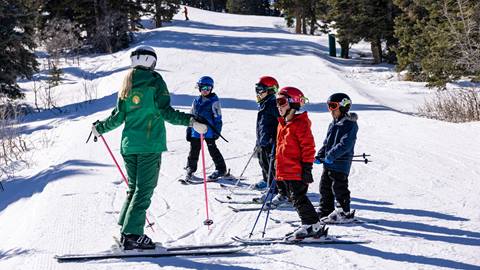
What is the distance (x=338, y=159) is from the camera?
6.17 m

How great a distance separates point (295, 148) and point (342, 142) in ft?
2.83

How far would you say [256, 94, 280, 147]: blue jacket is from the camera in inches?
278

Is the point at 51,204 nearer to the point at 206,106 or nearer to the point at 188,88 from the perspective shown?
the point at 206,106

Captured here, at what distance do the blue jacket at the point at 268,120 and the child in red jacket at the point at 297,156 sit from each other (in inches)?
58.2

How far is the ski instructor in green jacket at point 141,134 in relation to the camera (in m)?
5.23

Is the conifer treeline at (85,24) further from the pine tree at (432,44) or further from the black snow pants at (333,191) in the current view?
the black snow pants at (333,191)

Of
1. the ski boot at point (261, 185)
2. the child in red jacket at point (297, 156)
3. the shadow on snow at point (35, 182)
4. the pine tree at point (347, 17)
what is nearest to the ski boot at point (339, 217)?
the child in red jacket at point (297, 156)

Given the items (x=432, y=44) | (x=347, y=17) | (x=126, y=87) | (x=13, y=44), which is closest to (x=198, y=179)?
(x=126, y=87)

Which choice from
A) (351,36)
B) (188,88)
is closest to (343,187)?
(188,88)

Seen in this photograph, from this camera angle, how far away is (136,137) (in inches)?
205

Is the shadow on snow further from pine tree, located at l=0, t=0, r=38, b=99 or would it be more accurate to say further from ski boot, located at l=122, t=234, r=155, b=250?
pine tree, located at l=0, t=0, r=38, b=99

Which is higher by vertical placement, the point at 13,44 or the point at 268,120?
the point at 13,44

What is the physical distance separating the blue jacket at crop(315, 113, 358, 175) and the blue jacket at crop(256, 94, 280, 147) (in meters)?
1.01

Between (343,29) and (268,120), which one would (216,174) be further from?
(343,29)
